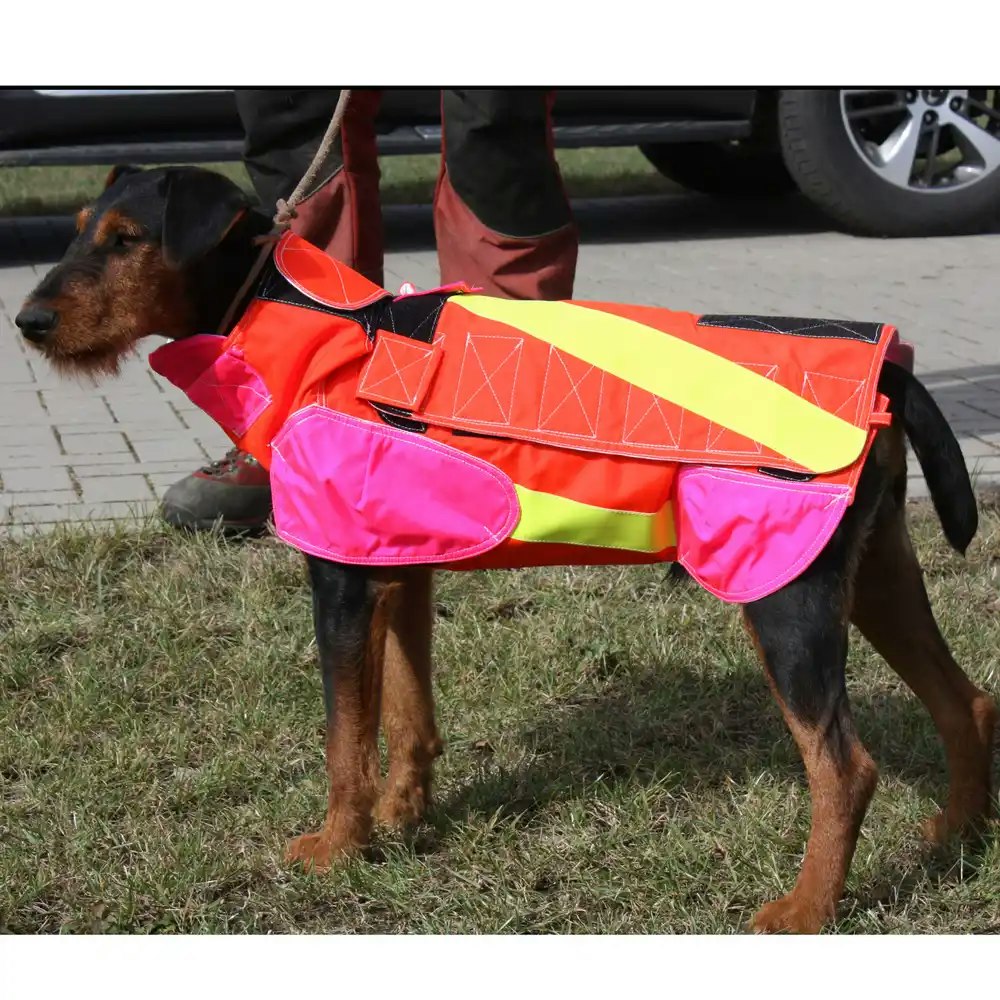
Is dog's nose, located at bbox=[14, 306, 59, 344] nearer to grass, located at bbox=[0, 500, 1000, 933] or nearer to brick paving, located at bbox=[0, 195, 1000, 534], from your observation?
brick paving, located at bbox=[0, 195, 1000, 534]

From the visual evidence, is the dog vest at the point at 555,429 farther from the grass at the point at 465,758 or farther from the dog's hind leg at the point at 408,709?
the grass at the point at 465,758

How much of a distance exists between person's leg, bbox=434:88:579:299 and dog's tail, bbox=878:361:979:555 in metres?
1.61

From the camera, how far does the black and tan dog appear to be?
8.52 feet

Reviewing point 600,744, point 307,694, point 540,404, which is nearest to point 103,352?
point 540,404

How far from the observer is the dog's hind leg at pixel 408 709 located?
316 cm

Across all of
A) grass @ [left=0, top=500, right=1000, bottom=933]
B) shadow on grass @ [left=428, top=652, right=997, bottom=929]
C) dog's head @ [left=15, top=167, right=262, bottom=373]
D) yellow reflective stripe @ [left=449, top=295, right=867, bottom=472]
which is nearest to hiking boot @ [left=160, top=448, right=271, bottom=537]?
grass @ [left=0, top=500, right=1000, bottom=933]

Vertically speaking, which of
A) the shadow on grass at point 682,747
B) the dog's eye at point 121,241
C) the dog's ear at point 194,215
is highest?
the dog's ear at point 194,215

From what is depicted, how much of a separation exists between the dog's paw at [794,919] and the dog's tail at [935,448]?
739mm


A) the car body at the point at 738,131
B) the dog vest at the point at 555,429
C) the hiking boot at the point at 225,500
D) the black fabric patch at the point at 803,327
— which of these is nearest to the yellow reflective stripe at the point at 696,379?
the dog vest at the point at 555,429

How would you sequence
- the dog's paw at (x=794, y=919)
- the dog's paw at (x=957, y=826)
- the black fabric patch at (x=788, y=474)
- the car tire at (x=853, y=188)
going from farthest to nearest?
the car tire at (x=853, y=188), the dog's paw at (x=957, y=826), the dog's paw at (x=794, y=919), the black fabric patch at (x=788, y=474)

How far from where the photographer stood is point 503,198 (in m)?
4.05

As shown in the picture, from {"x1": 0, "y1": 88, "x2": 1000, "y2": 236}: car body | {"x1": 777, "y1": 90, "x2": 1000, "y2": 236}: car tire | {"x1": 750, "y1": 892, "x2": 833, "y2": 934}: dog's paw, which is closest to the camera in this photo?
{"x1": 750, "y1": 892, "x2": 833, "y2": 934}: dog's paw

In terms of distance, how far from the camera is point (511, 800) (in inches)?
129

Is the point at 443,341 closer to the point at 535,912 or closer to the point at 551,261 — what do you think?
the point at 535,912
